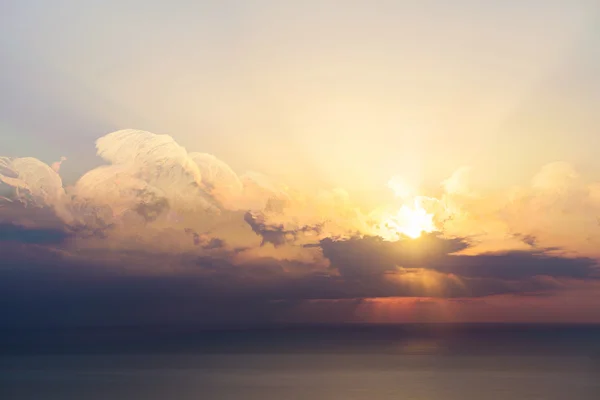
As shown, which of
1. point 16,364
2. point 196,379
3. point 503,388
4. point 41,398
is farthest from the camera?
point 16,364

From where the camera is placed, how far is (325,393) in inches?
1801

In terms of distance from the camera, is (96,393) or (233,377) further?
(233,377)

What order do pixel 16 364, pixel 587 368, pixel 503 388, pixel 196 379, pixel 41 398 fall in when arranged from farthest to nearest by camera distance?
pixel 16 364 → pixel 587 368 → pixel 196 379 → pixel 503 388 → pixel 41 398

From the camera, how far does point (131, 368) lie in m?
66.8

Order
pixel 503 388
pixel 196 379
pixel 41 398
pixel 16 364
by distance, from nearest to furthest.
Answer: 1. pixel 41 398
2. pixel 503 388
3. pixel 196 379
4. pixel 16 364

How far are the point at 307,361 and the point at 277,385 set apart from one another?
938 inches

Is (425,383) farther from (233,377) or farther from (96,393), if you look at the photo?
(96,393)

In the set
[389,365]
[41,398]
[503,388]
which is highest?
[389,365]

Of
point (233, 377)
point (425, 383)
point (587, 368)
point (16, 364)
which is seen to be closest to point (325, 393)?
point (425, 383)

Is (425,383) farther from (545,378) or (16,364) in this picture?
(16,364)

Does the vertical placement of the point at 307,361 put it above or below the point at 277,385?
above

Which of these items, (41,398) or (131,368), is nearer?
(41,398)

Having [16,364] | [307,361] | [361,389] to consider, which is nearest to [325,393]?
[361,389]

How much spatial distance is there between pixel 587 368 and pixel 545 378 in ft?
43.4
